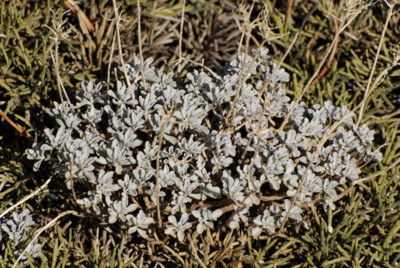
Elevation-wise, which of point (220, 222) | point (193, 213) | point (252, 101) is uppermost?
point (252, 101)

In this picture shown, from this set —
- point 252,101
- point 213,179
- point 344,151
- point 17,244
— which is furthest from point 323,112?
point 17,244

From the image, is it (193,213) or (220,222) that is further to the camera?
(220,222)

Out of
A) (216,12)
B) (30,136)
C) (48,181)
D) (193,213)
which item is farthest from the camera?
(216,12)

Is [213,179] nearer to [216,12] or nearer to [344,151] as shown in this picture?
[344,151]

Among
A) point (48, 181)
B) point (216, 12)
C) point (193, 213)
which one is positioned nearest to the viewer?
point (193, 213)

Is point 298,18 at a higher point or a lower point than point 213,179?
higher

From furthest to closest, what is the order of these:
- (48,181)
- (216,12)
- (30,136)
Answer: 1. (216,12)
2. (30,136)
3. (48,181)

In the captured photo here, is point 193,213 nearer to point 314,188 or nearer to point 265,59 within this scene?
point 314,188

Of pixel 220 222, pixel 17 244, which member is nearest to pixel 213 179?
pixel 220 222

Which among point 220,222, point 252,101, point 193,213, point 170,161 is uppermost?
point 252,101
